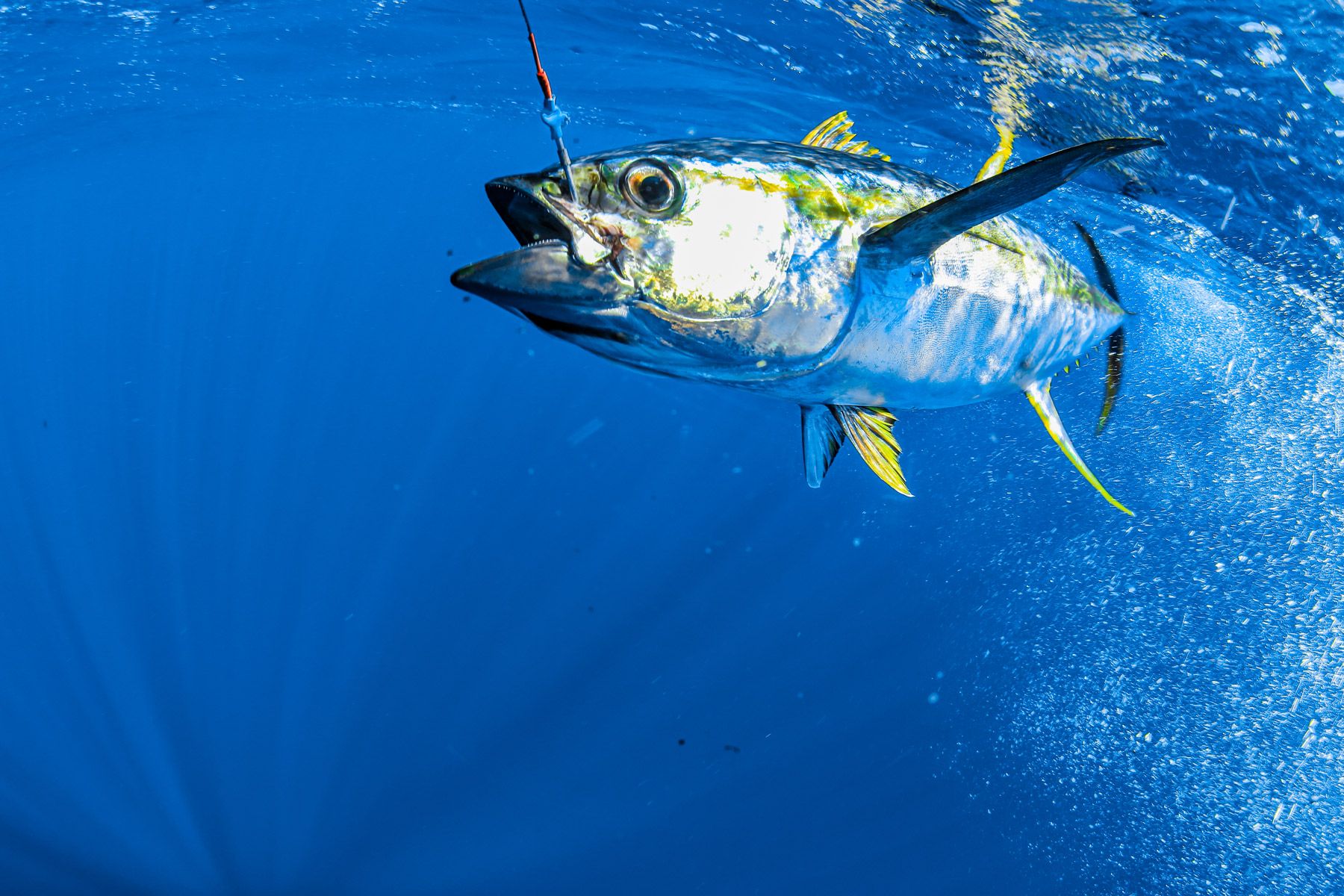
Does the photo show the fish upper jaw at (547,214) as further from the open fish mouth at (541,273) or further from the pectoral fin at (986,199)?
the pectoral fin at (986,199)

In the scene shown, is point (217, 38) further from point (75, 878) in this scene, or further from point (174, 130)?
point (75, 878)

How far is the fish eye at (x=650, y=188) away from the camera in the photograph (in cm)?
135

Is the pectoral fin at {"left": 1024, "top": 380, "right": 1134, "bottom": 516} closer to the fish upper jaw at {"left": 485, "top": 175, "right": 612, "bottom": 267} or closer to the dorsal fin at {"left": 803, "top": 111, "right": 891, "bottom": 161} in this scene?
the dorsal fin at {"left": 803, "top": 111, "right": 891, "bottom": 161}

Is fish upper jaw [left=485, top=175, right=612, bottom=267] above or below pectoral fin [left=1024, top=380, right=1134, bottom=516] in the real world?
above

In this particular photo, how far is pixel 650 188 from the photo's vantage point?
1356mm

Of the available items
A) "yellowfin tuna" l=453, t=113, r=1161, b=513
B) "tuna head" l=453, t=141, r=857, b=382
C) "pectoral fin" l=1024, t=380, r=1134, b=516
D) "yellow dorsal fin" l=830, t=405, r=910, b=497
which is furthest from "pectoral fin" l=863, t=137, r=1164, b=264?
"pectoral fin" l=1024, t=380, r=1134, b=516

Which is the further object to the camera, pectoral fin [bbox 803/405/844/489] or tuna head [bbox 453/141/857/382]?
pectoral fin [bbox 803/405/844/489]

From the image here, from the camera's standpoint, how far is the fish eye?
4.42 feet

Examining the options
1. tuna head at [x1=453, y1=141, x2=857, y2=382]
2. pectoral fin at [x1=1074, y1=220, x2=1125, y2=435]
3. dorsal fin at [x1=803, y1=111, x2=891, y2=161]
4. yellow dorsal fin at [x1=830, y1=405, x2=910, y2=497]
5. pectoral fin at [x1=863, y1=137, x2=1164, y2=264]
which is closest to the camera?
Result: pectoral fin at [x1=863, y1=137, x2=1164, y2=264]

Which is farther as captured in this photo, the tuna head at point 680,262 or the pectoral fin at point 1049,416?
the pectoral fin at point 1049,416

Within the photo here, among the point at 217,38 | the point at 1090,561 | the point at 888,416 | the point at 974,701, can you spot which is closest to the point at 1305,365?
the point at 1090,561

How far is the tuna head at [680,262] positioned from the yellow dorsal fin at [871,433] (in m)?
0.32

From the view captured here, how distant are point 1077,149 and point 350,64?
920 cm

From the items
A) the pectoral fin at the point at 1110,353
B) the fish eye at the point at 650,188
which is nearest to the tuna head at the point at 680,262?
the fish eye at the point at 650,188
